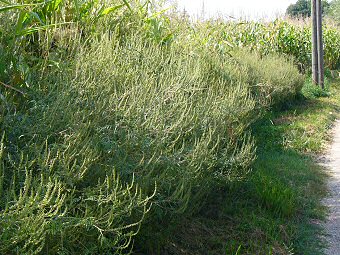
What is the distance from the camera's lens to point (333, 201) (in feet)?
19.3

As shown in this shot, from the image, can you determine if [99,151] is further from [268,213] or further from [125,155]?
[268,213]

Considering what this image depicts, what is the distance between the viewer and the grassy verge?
428 centimetres

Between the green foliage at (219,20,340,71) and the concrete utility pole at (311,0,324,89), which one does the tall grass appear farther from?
the green foliage at (219,20,340,71)

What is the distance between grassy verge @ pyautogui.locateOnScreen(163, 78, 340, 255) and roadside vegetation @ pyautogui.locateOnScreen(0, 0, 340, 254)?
0.02m

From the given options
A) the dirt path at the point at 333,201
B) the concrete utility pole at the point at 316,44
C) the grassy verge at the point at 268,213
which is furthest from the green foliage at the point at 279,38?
the grassy verge at the point at 268,213

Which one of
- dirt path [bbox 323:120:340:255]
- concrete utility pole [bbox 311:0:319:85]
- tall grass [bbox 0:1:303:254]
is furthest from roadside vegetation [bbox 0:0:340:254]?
concrete utility pole [bbox 311:0:319:85]

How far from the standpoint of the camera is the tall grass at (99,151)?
8.23 feet

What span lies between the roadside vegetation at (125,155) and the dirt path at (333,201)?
155 millimetres

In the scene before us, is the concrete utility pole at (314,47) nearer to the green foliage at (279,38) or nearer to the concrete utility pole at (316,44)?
the concrete utility pole at (316,44)

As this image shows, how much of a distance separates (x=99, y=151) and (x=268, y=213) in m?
2.48

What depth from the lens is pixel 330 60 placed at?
20.1m

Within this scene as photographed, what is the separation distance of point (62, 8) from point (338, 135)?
236 inches

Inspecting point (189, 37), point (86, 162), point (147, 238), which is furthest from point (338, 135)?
point (86, 162)

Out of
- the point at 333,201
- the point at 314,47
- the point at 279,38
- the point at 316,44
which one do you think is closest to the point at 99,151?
the point at 333,201
